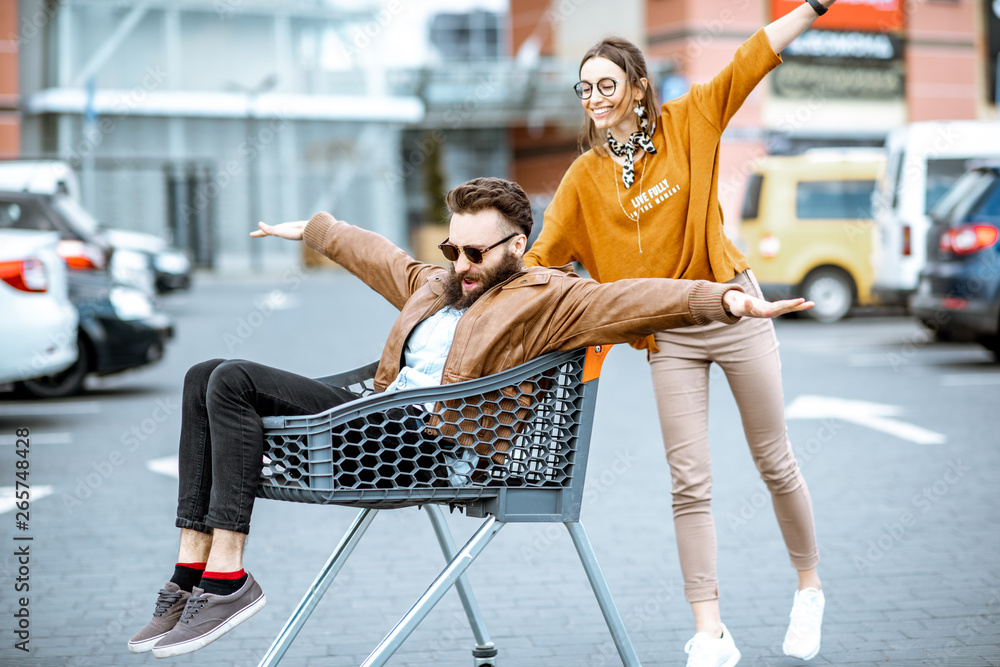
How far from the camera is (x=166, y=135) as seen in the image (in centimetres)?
3553

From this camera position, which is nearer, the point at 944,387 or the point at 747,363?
the point at 747,363

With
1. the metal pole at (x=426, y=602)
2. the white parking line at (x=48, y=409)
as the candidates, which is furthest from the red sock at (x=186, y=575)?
the white parking line at (x=48, y=409)

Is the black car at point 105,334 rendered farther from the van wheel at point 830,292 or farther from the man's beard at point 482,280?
the van wheel at point 830,292

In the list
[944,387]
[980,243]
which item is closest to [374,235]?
[944,387]

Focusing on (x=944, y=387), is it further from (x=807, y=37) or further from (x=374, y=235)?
(x=807, y=37)

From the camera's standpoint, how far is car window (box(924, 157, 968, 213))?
14078 millimetres

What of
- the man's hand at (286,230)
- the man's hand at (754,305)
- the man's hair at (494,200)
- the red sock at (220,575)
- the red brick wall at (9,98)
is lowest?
the red sock at (220,575)

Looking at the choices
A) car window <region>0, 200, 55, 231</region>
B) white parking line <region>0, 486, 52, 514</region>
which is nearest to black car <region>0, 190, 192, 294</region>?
car window <region>0, 200, 55, 231</region>

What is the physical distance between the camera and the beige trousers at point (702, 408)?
3561 mm

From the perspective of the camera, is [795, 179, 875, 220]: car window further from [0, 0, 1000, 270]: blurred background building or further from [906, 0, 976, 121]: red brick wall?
[906, 0, 976, 121]: red brick wall

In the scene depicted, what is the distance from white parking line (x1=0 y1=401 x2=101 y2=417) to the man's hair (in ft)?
23.2

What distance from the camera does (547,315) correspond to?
9.93 feet

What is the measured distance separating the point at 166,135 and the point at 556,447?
34542 mm

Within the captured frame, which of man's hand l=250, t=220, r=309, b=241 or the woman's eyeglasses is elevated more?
the woman's eyeglasses
